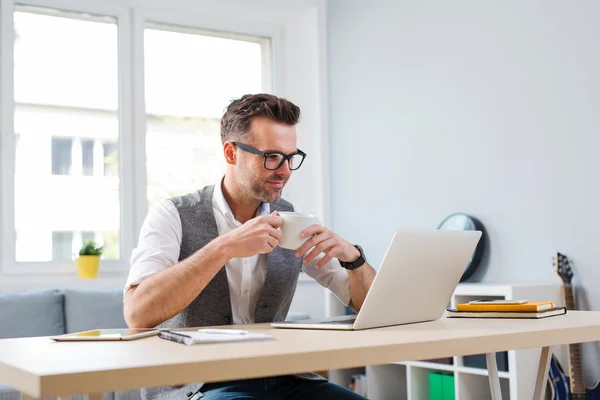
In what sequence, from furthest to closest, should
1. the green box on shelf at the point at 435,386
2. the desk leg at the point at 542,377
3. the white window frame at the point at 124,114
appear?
the white window frame at the point at 124,114
the green box on shelf at the point at 435,386
the desk leg at the point at 542,377

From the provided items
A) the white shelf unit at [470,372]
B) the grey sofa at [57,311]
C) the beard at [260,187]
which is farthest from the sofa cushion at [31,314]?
the beard at [260,187]

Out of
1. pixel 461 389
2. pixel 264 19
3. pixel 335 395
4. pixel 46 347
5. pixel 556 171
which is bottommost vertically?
pixel 461 389

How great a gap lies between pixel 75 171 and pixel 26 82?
1.84ft

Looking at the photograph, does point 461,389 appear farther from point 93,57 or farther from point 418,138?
point 93,57

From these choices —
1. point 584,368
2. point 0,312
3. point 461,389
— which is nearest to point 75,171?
→ point 0,312

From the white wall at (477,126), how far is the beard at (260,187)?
1.68 meters

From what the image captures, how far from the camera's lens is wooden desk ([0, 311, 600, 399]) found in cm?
88

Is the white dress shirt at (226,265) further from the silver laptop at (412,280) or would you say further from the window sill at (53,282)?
the window sill at (53,282)

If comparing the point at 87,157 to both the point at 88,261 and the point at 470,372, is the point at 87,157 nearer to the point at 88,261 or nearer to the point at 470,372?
the point at 88,261

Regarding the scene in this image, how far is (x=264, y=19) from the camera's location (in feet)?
15.8

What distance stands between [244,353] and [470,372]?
8.03 ft

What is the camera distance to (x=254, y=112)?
6.68 feet

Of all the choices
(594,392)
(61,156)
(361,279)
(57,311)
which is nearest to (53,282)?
(57,311)

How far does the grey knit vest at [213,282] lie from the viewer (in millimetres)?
1900
